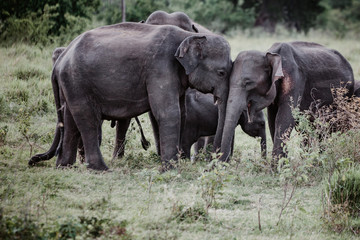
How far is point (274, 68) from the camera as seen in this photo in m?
8.39

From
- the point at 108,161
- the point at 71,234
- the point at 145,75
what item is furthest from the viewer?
the point at 108,161

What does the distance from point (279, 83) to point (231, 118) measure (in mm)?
1106

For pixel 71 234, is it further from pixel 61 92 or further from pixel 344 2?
pixel 344 2

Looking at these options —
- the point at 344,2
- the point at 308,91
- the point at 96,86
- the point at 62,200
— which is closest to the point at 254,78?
the point at 308,91

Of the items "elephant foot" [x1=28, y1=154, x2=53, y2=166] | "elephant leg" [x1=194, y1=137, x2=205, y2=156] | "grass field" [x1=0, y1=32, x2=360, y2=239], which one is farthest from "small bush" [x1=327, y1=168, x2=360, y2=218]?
"elephant leg" [x1=194, y1=137, x2=205, y2=156]

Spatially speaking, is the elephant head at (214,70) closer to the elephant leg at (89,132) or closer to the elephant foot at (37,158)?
the elephant leg at (89,132)

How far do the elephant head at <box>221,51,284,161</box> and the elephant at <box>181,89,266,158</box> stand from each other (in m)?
1.34

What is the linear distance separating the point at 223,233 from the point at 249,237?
253 mm

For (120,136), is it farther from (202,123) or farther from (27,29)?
(27,29)

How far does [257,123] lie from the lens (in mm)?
10109

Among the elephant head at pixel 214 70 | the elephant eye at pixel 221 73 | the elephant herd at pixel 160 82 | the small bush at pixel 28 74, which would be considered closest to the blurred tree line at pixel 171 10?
the small bush at pixel 28 74

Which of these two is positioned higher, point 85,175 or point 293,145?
point 293,145

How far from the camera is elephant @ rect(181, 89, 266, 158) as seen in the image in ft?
33.1

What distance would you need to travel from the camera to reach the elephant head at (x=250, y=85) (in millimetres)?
8234
